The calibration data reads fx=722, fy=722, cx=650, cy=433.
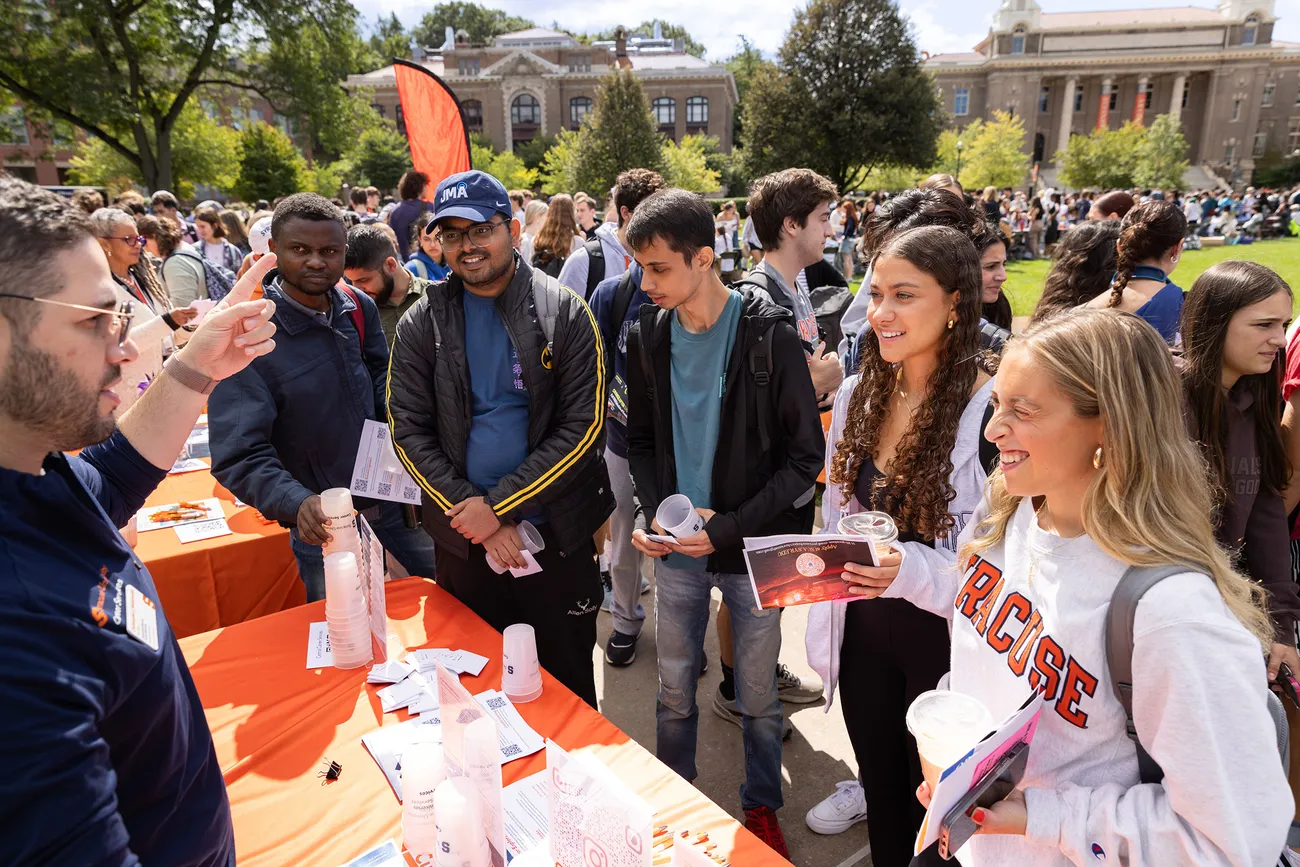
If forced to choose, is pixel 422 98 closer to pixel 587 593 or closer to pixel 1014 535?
pixel 587 593

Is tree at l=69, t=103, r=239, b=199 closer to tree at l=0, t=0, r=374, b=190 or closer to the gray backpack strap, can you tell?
tree at l=0, t=0, r=374, b=190

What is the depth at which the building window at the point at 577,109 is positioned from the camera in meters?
57.0

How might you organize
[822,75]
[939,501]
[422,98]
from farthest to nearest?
[822,75] → [422,98] → [939,501]

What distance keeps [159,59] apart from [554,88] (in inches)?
1498

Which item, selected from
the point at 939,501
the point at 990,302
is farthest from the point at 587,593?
the point at 990,302

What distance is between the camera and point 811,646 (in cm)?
230

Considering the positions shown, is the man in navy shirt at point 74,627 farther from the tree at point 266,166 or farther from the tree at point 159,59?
the tree at point 266,166

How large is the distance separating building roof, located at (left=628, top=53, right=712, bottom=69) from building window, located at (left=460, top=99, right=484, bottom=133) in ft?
42.0

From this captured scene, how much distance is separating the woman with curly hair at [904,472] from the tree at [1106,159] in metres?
44.9

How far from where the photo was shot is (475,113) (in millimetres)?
58406

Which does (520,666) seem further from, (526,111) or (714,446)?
(526,111)

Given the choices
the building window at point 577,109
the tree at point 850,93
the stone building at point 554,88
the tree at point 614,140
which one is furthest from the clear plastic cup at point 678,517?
the building window at point 577,109

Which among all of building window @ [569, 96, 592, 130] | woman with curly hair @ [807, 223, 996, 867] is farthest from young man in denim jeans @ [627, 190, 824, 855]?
building window @ [569, 96, 592, 130]

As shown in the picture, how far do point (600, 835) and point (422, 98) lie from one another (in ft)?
24.6
